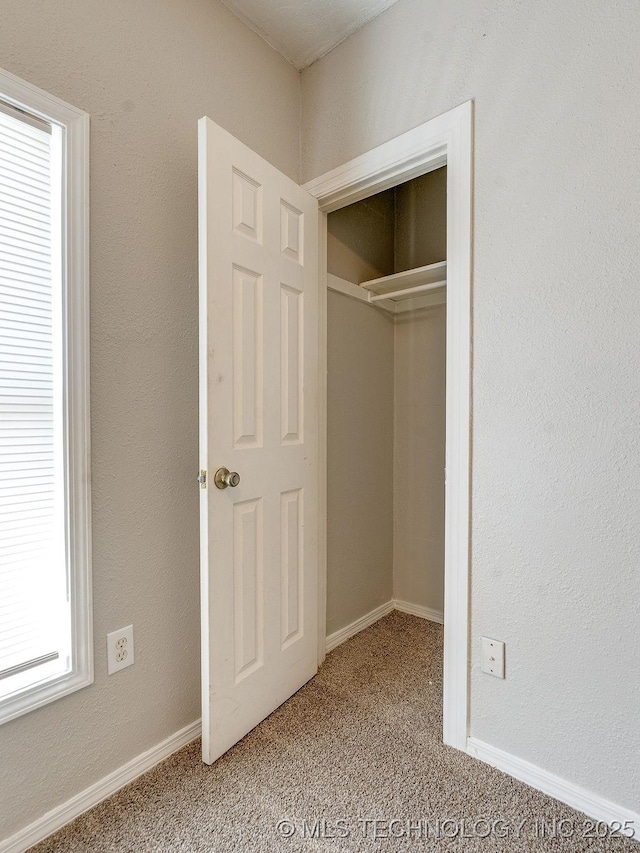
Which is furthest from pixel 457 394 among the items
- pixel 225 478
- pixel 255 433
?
pixel 225 478

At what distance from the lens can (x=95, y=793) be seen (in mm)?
1334

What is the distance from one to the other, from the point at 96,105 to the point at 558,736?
90.8 inches

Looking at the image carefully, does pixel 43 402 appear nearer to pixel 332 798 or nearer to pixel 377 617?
pixel 332 798

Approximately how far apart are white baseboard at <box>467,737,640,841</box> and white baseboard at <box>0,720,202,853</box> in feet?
3.23

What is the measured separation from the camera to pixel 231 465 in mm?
1516

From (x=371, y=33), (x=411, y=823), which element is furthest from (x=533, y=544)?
(x=371, y=33)

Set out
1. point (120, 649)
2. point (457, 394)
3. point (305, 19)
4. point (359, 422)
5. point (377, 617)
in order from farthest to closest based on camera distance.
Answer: point (377, 617) < point (359, 422) < point (305, 19) < point (457, 394) < point (120, 649)

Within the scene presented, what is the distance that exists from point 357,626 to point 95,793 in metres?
1.38

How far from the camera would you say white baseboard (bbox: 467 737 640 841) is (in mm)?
1249

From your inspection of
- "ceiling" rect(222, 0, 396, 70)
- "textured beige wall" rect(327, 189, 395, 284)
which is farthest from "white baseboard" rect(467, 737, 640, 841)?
"ceiling" rect(222, 0, 396, 70)

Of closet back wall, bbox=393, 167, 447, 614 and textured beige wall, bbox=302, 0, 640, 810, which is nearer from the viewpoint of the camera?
textured beige wall, bbox=302, 0, 640, 810

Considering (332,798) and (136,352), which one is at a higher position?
(136,352)

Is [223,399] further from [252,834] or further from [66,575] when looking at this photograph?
[252,834]

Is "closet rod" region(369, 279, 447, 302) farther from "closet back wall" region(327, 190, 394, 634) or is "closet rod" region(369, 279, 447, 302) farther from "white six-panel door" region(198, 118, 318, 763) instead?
"white six-panel door" region(198, 118, 318, 763)
